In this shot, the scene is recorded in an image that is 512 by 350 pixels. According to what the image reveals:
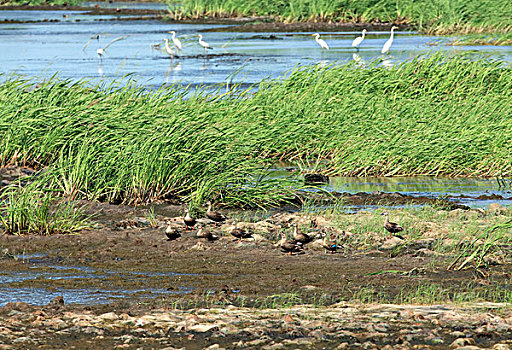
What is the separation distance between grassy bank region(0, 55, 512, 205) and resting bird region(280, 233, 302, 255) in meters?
2.32

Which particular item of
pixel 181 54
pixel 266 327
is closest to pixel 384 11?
pixel 181 54

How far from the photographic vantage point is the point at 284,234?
893 centimetres

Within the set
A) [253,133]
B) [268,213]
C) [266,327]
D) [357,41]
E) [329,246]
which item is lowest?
[268,213]

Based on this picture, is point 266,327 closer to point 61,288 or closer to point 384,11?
point 61,288

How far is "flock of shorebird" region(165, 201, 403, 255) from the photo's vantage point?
27.5 ft

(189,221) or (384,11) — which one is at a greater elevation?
(384,11)

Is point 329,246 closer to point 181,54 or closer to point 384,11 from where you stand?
point 181,54

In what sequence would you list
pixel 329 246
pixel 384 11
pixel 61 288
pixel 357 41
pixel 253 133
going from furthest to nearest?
pixel 384 11 < pixel 357 41 < pixel 253 133 < pixel 329 246 < pixel 61 288

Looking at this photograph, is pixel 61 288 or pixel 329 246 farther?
pixel 329 246

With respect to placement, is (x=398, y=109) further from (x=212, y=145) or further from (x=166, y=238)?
(x=166, y=238)

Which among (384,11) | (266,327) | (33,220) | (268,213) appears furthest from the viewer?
(384,11)

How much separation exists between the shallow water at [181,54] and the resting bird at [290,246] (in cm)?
1066

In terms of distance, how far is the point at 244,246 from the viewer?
8.70m

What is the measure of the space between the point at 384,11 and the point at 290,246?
3884 cm
